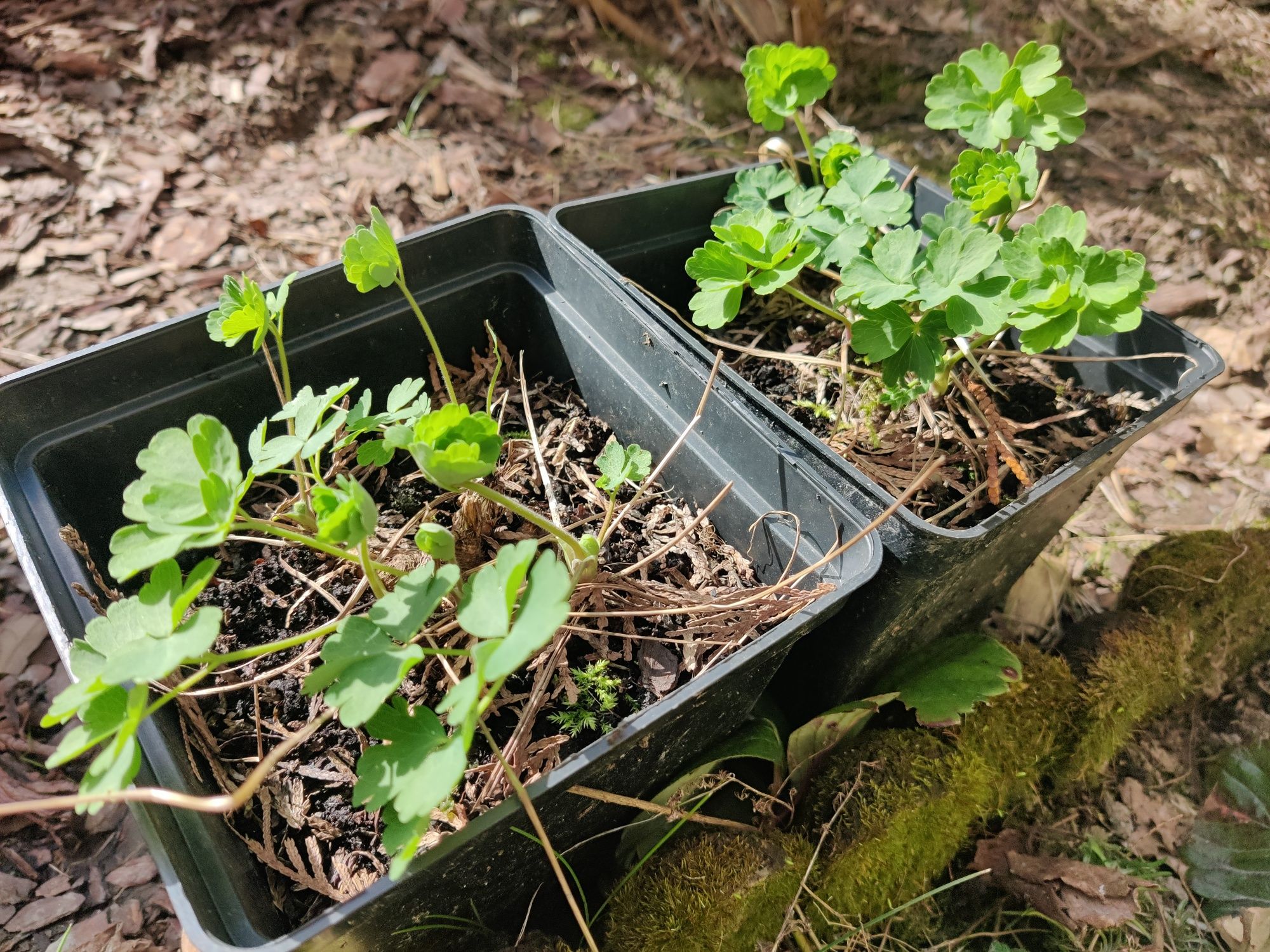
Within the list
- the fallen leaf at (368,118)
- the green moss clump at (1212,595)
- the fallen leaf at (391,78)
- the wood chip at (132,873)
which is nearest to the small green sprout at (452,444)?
the wood chip at (132,873)

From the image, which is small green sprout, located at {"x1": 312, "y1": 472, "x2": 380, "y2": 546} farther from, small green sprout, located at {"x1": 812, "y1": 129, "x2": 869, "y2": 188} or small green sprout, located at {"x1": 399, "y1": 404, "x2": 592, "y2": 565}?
small green sprout, located at {"x1": 812, "y1": 129, "x2": 869, "y2": 188}

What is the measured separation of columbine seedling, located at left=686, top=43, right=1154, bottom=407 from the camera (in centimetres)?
101

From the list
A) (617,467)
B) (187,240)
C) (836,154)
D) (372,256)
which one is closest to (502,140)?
(187,240)

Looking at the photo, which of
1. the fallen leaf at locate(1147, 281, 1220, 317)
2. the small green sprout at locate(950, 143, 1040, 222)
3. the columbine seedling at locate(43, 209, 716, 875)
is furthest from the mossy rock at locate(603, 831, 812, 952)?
the fallen leaf at locate(1147, 281, 1220, 317)

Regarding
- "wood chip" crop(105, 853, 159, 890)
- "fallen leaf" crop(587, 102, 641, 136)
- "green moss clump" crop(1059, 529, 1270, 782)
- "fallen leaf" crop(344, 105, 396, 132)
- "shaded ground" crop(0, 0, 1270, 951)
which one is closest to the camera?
"wood chip" crop(105, 853, 159, 890)

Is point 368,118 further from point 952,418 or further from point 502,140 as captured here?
point 952,418

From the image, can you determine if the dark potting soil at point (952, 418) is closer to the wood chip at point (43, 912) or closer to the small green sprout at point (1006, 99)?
the small green sprout at point (1006, 99)

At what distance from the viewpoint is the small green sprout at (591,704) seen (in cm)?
98

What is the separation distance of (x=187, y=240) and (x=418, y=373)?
970mm

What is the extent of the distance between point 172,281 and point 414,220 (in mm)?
575

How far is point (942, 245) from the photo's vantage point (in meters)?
1.01

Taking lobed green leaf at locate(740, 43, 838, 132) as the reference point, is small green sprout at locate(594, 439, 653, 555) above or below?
below

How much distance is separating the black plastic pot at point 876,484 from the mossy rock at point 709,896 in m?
0.25

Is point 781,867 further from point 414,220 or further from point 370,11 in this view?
point 370,11
